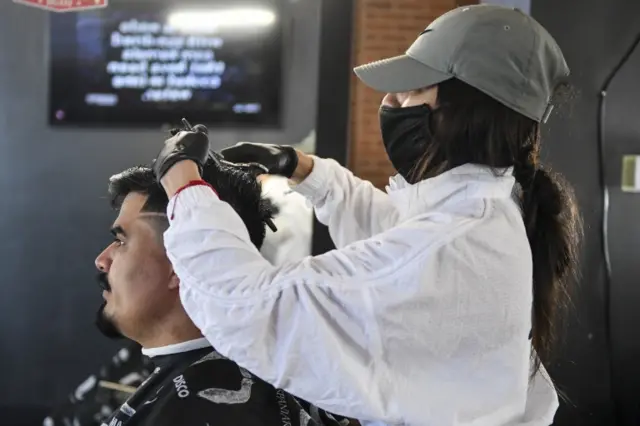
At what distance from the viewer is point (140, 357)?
228 cm

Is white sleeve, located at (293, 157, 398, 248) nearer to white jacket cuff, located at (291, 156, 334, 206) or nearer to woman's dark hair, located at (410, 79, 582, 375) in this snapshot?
white jacket cuff, located at (291, 156, 334, 206)

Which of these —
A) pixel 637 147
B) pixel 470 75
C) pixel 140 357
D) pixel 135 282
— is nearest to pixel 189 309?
pixel 135 282

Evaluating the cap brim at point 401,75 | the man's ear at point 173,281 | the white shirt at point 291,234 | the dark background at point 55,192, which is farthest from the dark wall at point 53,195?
the cap brim at point 401,75

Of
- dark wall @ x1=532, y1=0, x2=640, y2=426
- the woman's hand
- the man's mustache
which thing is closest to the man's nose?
the man's mustache

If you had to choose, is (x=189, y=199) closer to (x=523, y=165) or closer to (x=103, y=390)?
(x=523, y=165)

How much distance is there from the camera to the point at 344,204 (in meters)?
1.59

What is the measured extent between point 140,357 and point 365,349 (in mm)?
1436

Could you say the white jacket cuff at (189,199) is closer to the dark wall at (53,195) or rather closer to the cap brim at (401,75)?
the cap brim at (401,75)

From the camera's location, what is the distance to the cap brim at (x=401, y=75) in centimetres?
116

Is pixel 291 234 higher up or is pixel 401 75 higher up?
pixel 401 75

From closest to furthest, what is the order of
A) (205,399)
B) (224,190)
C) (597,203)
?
(205,399) < (224,190) < (597,203)

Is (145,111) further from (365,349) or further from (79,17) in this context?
(365,349)

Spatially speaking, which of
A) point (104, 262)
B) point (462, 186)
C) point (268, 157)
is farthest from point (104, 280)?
point (462, 186)

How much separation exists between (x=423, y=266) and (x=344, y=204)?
576mm
